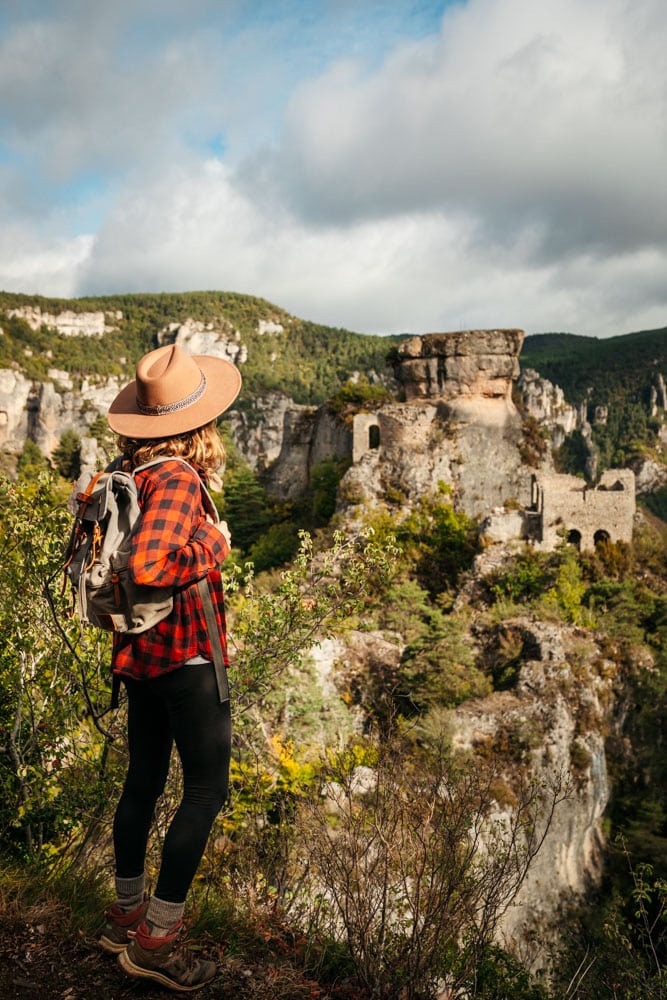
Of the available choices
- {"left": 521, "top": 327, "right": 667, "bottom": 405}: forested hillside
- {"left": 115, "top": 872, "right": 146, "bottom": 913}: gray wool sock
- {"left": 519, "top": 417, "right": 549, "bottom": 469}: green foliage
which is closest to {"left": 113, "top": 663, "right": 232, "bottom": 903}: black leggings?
{"left": 115, "top": 872, "right": 146, "bottom": 913}: gray wool sock

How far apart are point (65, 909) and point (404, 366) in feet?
77.0

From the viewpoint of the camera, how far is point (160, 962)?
2270 mm

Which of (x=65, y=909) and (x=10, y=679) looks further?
(x=10, y=679)

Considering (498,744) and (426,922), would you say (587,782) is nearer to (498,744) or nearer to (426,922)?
(498,744)

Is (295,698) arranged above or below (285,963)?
below

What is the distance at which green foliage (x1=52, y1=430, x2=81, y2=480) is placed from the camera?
156 feet

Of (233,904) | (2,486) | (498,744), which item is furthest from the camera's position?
(498,744)

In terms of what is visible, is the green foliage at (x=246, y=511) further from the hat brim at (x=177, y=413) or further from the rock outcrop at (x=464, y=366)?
the hat brim at (x=177, y=413)

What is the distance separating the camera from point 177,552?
2117 millimetres

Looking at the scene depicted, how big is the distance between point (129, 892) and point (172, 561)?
1409 millimetres

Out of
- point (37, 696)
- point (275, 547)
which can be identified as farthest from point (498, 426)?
point (37, 696)

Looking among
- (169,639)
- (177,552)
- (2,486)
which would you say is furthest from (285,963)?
(2,486)

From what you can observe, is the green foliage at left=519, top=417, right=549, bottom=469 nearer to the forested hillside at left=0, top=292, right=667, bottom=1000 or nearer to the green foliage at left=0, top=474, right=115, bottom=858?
the forested hillside at left=0, top=292, right=667, bottom=1000

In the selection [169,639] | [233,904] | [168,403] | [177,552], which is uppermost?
[168,403]
